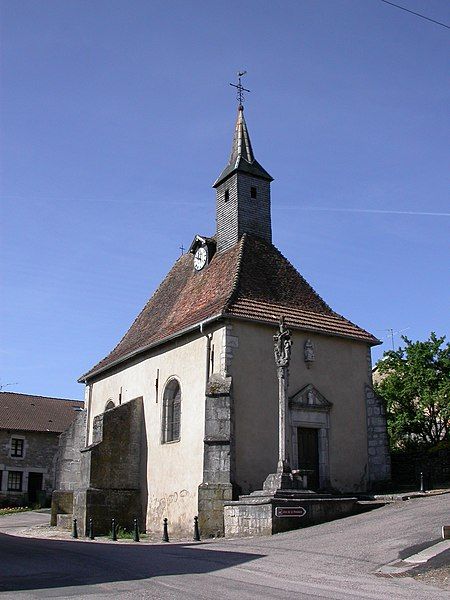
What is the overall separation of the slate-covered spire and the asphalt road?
13.2 m

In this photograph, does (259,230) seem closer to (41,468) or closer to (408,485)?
(408,485)

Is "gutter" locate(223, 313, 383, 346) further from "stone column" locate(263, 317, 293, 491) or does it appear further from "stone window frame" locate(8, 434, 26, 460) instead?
"stone window frame" locate(8, 434, 26, 460)

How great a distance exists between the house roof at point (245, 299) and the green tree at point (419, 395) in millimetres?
Result: 6303

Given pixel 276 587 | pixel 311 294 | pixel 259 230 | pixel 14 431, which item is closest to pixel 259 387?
pixel 311 294

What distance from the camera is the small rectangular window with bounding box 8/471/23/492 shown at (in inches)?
1566

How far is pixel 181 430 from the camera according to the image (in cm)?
2069

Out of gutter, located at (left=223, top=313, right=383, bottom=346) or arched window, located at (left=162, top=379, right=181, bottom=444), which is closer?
gutter, located at (left=223, top=313, right=383, bottom=346)

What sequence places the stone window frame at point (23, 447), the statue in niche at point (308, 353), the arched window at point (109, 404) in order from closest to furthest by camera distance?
1. the statue in niche at point (308, 353)
2. the arched window at point (109, 404)
3. the stone window frame at point (23, 447)

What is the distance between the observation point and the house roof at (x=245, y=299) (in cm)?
2080

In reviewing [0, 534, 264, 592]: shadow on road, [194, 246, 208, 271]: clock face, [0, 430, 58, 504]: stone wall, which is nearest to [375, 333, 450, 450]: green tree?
[194, 246, 208, 271]: clock face

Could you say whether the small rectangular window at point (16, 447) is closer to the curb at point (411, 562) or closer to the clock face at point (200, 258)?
the clock face at point (200, 258)

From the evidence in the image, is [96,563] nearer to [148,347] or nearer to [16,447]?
[148,347]

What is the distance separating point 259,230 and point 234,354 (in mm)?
6454

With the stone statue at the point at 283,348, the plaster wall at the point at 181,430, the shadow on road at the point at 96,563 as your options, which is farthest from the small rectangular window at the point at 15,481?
the stone statue at the point at 283,348
